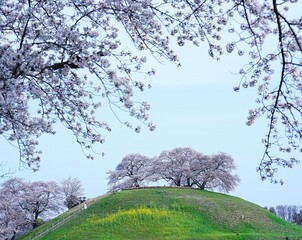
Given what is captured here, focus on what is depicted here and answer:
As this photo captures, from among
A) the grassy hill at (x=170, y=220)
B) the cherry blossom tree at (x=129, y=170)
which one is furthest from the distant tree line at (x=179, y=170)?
the grassy hill at (x=170, y=220)

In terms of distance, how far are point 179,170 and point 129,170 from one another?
22.3 feet

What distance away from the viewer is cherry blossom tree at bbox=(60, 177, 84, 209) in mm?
50094

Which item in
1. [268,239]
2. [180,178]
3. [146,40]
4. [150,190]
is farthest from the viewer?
[180,178]

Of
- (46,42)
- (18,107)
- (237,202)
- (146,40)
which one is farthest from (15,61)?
(237,202)

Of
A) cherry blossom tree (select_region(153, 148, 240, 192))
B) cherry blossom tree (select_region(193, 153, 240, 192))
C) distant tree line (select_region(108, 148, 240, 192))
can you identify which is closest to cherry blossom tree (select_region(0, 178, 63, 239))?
distant tree line (select_region(108, 148, 240, 192))

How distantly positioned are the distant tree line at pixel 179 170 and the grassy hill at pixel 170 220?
976 cm

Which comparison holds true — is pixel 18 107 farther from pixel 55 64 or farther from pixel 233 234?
pixel 233 234

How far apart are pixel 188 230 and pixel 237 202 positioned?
864 centimetres

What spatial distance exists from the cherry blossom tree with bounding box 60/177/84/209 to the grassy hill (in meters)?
13.3

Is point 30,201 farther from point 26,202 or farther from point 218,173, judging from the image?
point 218,173

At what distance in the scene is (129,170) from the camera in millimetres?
53031

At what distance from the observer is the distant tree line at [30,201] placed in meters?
44.1

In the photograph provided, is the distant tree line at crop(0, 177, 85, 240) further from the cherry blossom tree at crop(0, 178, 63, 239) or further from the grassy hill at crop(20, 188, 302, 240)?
the grassy hill at crop(20, 188, 302, 240)

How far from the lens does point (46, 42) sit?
5.89 meters
